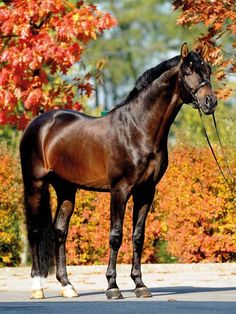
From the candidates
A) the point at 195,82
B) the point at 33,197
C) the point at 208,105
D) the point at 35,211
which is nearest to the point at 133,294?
the point at 35,211

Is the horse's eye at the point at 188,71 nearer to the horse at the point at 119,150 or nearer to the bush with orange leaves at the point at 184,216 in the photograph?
the horse at the point at 119,150

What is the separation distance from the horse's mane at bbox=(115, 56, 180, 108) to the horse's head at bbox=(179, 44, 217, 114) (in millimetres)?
202

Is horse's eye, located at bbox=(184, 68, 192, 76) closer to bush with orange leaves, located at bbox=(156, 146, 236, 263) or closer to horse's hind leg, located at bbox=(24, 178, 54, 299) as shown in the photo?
horse's hind leg, located at bbox=(24, 178, 54, 299)

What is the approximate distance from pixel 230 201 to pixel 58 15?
4279mm

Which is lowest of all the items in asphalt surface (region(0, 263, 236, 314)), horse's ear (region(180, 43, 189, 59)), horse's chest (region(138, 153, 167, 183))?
asphalt surface (region(0, 263, 236, 314))

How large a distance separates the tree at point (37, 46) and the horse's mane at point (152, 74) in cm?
449

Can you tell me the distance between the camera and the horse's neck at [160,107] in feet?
39.4

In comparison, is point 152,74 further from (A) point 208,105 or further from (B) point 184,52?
(A) point 208,105

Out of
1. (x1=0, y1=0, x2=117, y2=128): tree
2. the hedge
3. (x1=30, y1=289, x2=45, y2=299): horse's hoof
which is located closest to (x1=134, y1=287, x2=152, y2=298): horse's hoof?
(x1=30, y1=289, x2=45, y2=299): horse's hoof

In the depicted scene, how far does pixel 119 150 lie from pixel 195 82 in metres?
1.17

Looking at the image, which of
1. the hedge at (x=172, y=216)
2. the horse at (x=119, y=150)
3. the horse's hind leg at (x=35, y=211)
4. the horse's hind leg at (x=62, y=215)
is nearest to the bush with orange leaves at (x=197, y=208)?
the hedge at (x=172, y=216)

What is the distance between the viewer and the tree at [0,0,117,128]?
54.5ft

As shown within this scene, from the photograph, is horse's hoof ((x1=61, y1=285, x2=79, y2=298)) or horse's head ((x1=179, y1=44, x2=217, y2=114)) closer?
horse's head ((x1=179, y1=44, x2=217, y2=114))

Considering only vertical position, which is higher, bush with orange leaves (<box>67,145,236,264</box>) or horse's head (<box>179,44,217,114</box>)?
horse's head (<box>179,44,217,114</box>)
